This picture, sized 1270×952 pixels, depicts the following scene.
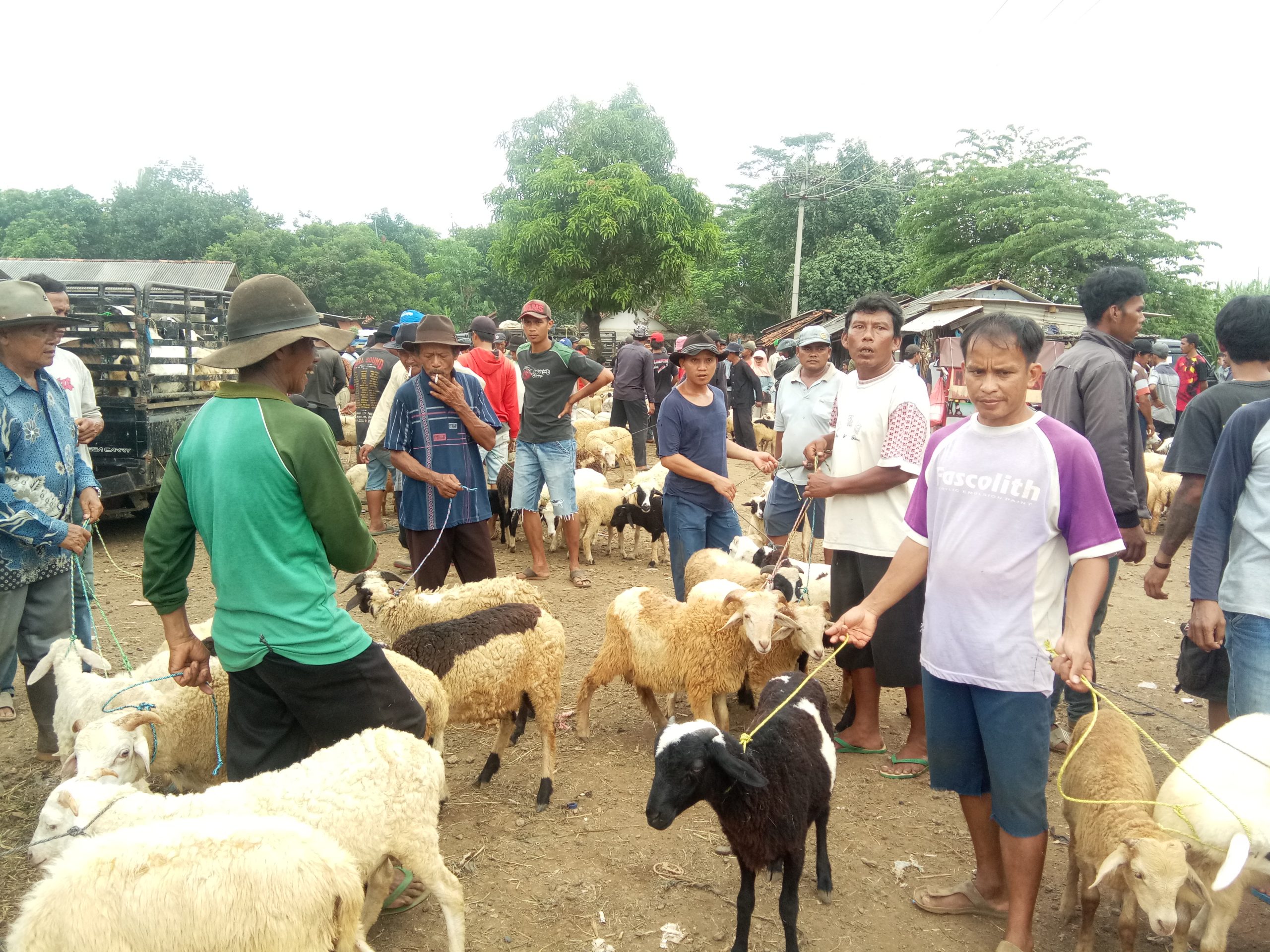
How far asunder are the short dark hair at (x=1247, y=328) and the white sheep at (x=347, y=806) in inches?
152

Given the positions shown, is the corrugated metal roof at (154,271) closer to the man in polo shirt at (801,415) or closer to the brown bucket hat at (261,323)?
the man in polo shirt at (801,415)

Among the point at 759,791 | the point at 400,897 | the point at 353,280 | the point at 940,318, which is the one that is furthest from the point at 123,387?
the point at 353,280

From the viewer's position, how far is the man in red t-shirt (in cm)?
1255

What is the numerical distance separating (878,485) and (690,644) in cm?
141

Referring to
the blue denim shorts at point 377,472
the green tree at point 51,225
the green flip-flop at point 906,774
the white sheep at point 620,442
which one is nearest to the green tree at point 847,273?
the white sheep at point 620,442

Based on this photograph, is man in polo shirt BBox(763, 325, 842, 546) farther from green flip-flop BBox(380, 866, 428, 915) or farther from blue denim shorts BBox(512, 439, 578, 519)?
green flip-flop BBox(380, 866, 428, 915)

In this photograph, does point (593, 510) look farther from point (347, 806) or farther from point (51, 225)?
point (51, 225)

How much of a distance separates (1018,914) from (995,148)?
130 ft

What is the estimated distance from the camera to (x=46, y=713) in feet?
14.2

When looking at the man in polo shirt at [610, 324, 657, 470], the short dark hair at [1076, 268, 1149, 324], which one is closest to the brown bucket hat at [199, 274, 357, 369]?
the short dark hair at [1076, 268, 1149, 324]

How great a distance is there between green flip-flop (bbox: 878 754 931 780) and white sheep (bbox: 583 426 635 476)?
32.2ft

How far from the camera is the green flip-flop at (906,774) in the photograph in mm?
4324

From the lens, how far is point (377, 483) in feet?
29.6

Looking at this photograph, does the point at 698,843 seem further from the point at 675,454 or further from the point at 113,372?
the point at 113,372
